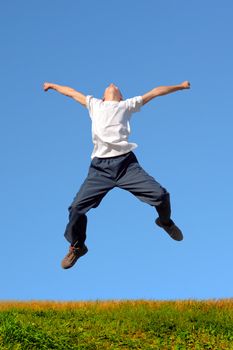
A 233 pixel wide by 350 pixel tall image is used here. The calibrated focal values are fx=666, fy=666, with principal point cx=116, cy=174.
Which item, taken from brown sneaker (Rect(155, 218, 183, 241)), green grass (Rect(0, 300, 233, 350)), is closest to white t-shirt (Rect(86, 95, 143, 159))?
brown sneaker (Rect(155, 218, 183, 241))

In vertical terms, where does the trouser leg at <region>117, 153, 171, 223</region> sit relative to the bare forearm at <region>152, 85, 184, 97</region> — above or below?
below

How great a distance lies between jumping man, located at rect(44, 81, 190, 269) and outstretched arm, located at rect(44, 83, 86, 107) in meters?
0.11

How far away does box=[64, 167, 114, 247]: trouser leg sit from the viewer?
9.75 meters

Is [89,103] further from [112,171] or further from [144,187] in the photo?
[144,187]

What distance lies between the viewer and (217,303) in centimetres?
1345

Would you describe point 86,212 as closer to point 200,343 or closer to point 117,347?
point 117,347

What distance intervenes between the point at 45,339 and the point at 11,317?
3.68 feet

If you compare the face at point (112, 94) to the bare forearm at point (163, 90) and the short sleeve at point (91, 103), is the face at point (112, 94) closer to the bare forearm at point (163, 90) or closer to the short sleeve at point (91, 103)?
the short sleeve at point (91, 103)

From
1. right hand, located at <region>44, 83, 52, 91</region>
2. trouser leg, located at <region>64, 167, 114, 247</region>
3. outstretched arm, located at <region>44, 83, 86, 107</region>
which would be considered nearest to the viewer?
trouser leg, located at <region>64, 167, 114, 247</region>

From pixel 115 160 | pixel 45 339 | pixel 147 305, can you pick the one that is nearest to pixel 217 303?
pixel 147 305

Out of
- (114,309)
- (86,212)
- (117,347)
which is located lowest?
(117,347)

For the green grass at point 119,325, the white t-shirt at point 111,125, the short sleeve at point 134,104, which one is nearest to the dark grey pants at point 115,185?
the white t-shirt at point 111,125

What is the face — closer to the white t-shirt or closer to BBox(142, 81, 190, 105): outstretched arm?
the white t-shirt

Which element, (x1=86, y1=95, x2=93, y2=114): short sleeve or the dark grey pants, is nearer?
the dark grey pants
